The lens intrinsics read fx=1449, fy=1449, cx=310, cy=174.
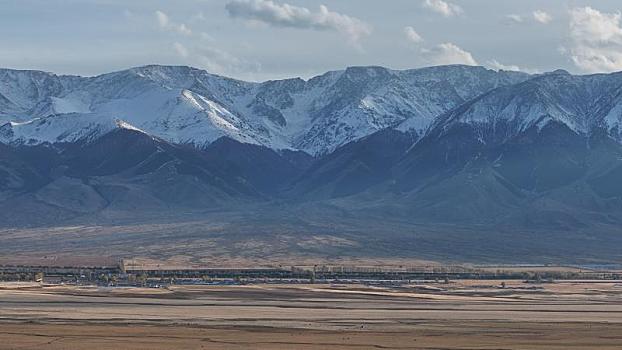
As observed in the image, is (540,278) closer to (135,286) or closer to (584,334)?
(135,286)

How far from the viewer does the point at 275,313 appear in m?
110

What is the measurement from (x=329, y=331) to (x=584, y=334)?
16373 mm

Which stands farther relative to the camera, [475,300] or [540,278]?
[540,278]

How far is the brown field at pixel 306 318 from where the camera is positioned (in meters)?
86.7

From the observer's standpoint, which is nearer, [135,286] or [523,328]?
[523,328]

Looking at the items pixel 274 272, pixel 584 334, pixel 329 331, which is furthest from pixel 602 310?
pixel 274 272

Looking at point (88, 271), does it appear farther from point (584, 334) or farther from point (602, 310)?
point (584, 334)

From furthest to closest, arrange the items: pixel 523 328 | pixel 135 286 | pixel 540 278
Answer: pixel 540 278 → pixel 135 286 → pixel 523 328

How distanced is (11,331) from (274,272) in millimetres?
94273

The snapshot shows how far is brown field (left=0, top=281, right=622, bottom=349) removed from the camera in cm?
8669

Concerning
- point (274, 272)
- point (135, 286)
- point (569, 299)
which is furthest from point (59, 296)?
point (274, 272)

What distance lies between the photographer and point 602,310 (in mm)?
116125

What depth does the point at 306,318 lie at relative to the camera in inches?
4126

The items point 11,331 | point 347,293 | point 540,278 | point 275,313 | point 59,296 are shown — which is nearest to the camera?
point 11,331
